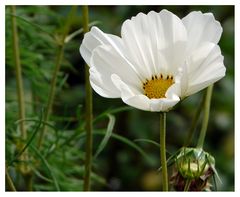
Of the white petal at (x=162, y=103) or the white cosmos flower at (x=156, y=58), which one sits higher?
the white cosmos flower at (x=156, y=58)

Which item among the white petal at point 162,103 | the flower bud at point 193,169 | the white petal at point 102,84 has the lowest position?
the flower bud at point 193,169

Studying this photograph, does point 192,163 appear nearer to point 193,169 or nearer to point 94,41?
point 193,169

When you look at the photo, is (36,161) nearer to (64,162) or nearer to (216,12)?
(64,162)

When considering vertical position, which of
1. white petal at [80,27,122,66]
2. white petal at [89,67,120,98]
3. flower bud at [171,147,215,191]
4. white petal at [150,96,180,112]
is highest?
white petal at [80,27,122,66]

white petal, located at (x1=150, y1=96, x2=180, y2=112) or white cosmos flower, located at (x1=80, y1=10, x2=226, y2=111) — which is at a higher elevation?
white cosmos flower, located at (x1=80, y1=10, x2=226, y2=111)
